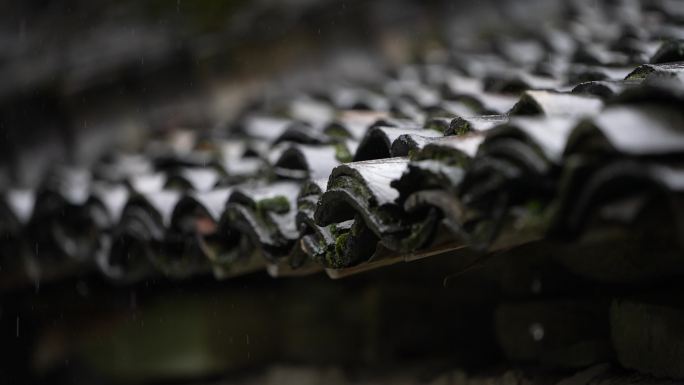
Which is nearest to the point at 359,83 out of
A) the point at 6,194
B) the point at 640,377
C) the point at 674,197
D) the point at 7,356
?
the point at 6,194

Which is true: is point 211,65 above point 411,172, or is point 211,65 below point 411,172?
above

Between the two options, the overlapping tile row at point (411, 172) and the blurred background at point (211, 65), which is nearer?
the overlapping tile row at point (411, 172)

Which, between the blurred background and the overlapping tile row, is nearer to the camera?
the overlapping tile row

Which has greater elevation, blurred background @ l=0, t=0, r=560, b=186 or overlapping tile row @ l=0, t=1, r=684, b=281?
blurred background @ l=0, t=0, r=560, b=186

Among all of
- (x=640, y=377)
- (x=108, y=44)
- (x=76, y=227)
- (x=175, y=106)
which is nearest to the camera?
(x=640, y=377)

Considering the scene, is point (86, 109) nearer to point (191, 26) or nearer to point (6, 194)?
point (191, 26)

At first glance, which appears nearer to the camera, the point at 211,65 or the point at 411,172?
the point at 411,172

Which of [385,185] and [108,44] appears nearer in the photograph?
[385,185]

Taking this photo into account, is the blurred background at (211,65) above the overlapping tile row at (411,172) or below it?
above
